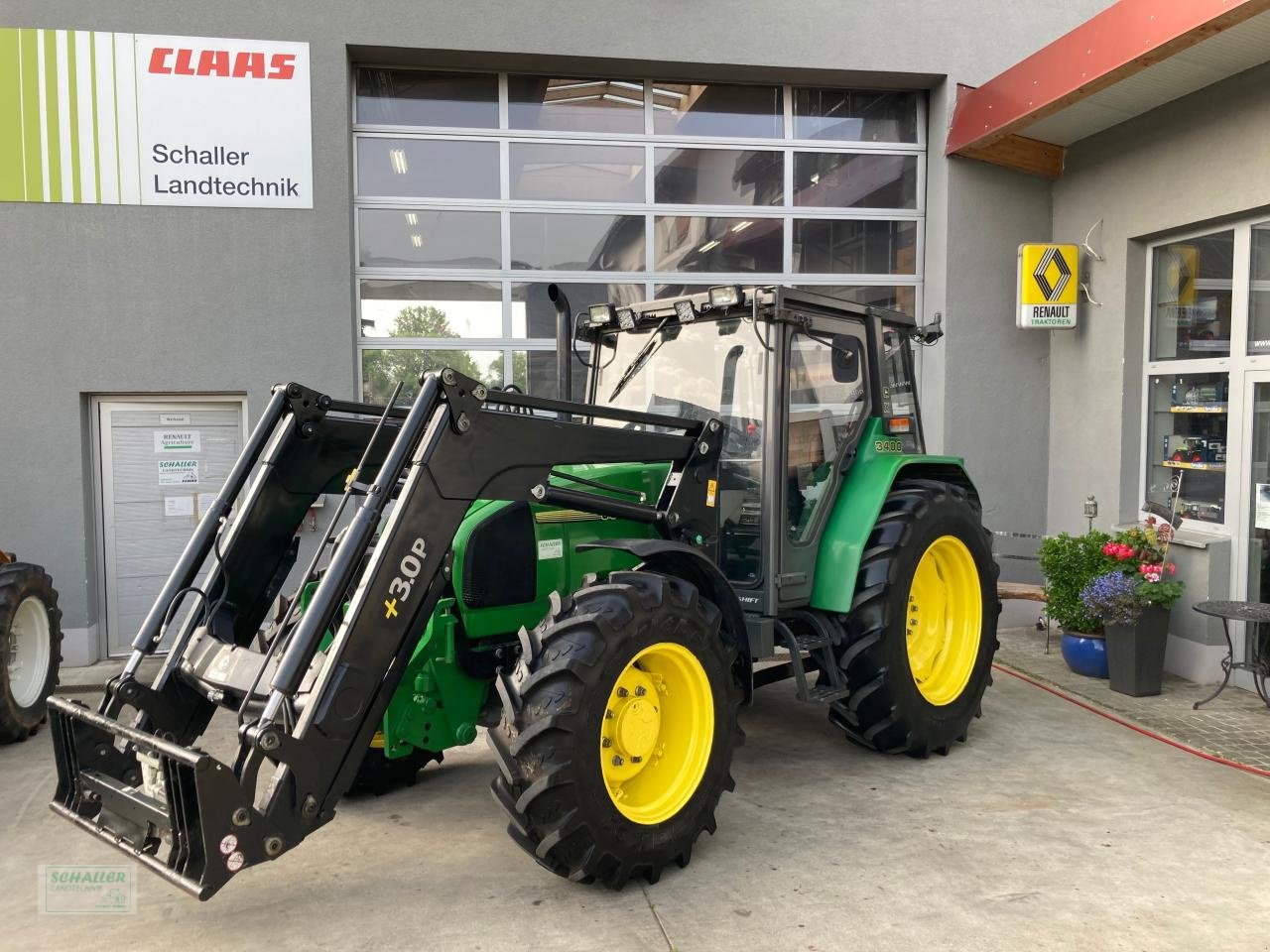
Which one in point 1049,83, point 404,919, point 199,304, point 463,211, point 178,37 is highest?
point 178,37

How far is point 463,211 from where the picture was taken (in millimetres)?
7488

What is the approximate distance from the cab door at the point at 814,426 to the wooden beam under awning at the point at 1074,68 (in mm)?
2571

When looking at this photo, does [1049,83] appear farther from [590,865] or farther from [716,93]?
[590,865]

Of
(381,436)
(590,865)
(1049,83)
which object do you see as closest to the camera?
(590,865)

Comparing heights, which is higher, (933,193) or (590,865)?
(933,193)

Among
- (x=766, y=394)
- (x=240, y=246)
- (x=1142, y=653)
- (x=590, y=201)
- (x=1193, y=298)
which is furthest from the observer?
(x=590, y=201)

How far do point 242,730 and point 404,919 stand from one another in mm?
896

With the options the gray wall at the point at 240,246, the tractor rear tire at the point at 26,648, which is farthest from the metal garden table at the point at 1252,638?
the tractor rear tire at the point at 26,648

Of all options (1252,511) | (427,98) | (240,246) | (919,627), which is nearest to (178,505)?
(240,246)

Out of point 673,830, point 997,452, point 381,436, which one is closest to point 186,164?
point 381,436

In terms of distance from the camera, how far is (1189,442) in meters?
6.61

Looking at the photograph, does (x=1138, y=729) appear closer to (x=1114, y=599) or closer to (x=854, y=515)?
(x=1114, y=599)

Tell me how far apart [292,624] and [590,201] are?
5168mm

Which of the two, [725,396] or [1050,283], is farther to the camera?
[1050,283]
